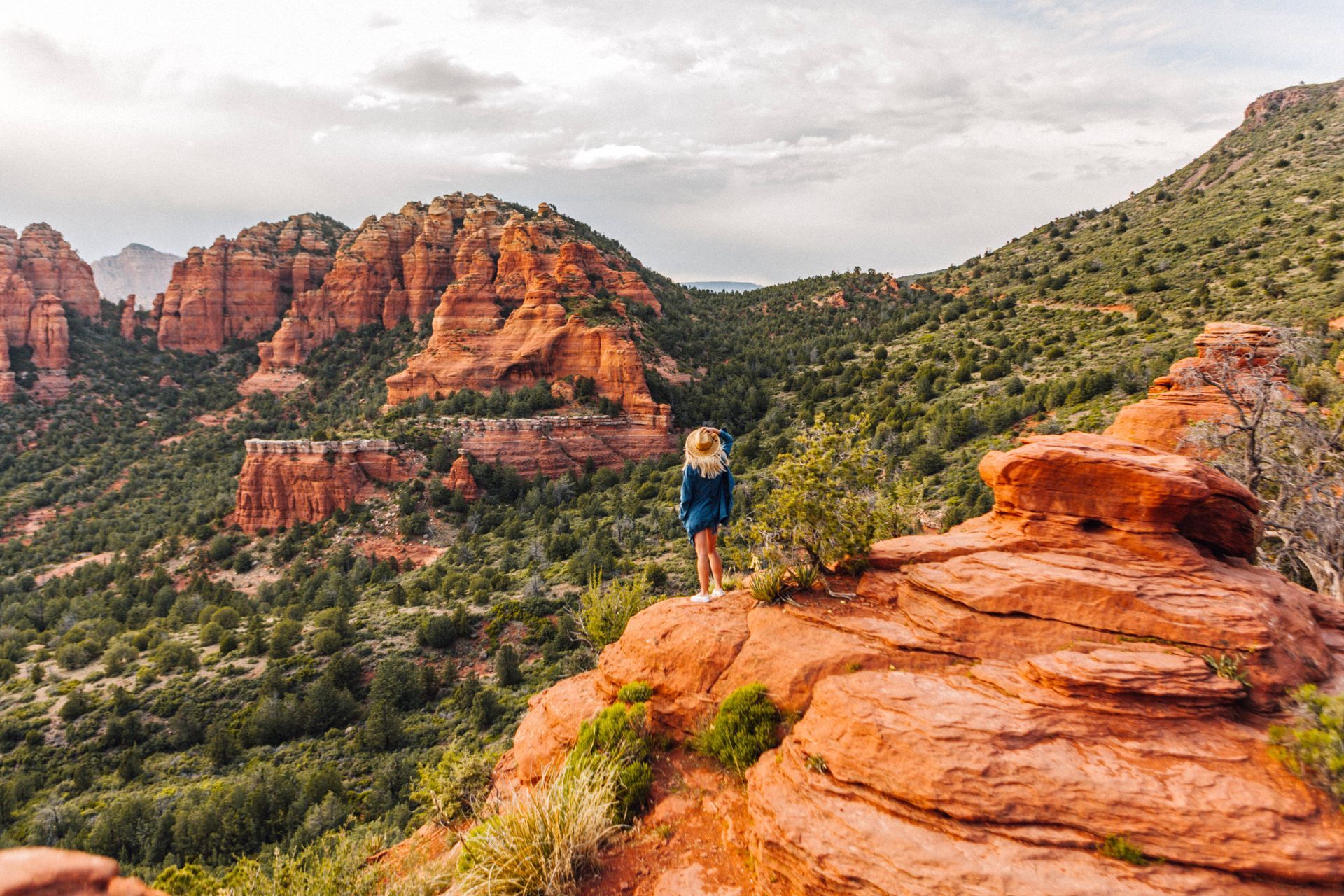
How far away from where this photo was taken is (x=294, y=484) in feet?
134

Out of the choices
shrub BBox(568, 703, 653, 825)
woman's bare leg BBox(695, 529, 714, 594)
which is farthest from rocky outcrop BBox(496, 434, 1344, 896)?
woman's bare leg BBox(695, 529, 714, 594)

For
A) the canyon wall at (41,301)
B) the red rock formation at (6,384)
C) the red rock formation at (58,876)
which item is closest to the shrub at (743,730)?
the red rock formation at (58,876)

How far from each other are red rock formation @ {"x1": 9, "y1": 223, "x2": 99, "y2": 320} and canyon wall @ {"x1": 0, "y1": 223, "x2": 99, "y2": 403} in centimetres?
7

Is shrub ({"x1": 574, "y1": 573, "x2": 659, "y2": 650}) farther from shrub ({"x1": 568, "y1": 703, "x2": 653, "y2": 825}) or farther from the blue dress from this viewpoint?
shrub ({"x1": 568, "y1": 703, "x2": 653, "y2": 825})

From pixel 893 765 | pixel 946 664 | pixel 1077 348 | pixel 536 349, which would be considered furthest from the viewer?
pixel 536 349

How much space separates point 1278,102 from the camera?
53.1 m

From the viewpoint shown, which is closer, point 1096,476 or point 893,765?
point 893,765

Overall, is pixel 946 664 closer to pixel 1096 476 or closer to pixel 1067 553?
pixel 1067 553

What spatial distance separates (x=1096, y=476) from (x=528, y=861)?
6779 millimetres

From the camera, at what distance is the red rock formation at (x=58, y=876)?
2.17 metres

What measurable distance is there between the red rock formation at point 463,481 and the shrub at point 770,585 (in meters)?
38.2

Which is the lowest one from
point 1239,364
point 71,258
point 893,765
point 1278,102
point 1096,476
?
point 893,765

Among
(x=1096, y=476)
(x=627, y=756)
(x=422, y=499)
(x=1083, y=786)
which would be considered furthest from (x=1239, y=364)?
(x=422, y=499)

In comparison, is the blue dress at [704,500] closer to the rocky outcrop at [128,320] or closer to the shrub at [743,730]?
the shrub at [743,730]
